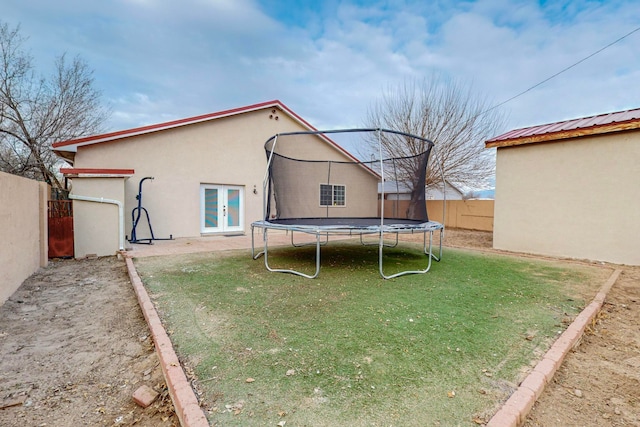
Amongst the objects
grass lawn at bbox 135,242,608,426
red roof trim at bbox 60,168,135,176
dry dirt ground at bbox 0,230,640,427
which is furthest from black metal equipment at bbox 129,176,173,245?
dry dirt ground at bbox 0,230,640,427

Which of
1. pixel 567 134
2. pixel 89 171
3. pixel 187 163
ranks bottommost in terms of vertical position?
pixel 89 171

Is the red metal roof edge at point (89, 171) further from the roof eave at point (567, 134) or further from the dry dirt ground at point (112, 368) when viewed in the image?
the roof eave at point (567, 134)

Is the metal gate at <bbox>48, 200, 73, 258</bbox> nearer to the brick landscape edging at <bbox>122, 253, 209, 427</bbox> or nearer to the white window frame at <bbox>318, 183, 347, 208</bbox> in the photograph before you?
the brick landscape edging at <bbox>122, 253, 209, 427</bbox>

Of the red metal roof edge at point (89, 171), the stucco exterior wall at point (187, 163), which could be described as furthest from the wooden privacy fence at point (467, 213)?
the red metal roof edge at point (89, 171)

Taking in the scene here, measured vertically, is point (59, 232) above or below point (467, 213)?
below

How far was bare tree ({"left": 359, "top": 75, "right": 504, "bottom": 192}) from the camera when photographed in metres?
13.5

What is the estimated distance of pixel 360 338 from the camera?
2.23 metres

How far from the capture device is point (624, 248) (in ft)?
17.1

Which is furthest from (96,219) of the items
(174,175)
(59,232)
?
(174,175)

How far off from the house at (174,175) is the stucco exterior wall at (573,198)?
536cm

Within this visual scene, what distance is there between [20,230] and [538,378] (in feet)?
18.2

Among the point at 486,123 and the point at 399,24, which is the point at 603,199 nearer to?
the point at 399,24

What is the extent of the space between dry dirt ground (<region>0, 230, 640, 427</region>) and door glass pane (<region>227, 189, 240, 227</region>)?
580 cm

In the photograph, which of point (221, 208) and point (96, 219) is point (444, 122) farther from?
point (96, 219)
